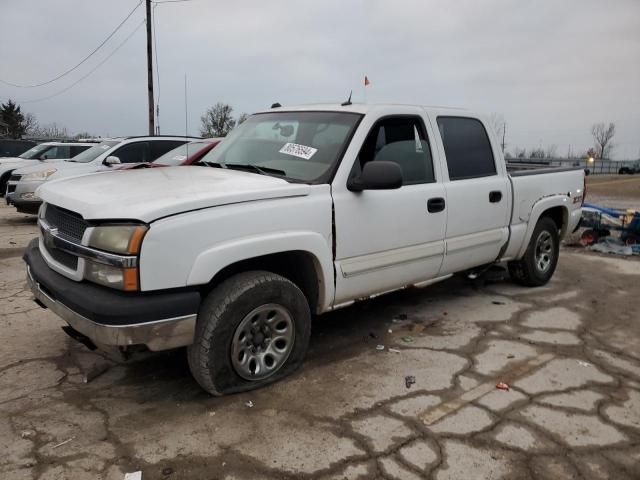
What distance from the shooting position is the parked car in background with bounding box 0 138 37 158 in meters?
19.3

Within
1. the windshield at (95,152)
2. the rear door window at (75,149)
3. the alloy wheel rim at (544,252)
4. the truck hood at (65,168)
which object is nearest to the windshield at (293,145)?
the alloy wheel rim at (544,252)

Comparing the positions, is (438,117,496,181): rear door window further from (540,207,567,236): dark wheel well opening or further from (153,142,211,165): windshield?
(153,142,211,165): windshield

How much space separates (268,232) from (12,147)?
799 inches

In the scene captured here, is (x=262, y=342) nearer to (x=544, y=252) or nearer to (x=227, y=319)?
(x=227, y=319)

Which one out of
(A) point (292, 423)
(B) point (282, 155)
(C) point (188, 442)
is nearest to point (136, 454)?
(C) point (188, 442)

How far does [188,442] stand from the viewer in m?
2.79

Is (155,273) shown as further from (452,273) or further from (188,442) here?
(452,273)

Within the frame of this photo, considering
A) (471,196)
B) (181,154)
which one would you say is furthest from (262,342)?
(181,154)

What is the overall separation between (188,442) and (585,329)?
3640 mm

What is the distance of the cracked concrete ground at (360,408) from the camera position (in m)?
2.63

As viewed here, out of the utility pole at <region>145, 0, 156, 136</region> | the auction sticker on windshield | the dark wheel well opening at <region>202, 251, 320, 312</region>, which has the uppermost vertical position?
the utility pole at <region>145, 0, 156, 136</region>

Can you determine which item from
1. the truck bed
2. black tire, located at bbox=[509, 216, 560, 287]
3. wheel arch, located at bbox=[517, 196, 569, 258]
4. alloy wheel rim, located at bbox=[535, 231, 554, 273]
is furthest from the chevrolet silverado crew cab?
alloy wheel rim, located at bbox=[535, 231, 554, 273]

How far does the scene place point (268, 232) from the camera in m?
3.14

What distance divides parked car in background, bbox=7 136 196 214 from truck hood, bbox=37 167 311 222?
252 inches
